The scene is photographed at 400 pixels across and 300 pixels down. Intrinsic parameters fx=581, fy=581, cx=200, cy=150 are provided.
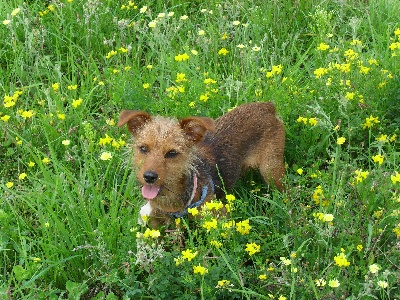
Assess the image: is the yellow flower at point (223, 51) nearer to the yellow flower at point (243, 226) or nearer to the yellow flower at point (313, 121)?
the yellow flower at point (313, 121)

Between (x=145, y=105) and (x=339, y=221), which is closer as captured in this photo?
(x=339, y=221)

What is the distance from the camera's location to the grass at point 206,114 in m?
3.17

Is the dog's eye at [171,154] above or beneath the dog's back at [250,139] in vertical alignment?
above

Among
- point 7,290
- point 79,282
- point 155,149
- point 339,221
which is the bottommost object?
point 79,282

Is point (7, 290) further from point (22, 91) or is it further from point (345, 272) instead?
point (22, 91)

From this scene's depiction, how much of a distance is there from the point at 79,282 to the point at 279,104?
2.10 m

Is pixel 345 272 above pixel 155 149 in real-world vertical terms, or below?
below

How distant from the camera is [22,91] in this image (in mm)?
4941

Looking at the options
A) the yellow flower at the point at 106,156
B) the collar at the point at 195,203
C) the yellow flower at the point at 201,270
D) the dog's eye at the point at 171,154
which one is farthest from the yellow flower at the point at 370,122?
the yellow flower at the point at 201,270

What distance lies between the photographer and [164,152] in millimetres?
3537

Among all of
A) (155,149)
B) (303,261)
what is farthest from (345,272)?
(155,149)

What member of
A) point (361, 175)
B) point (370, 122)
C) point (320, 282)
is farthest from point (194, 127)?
point (370, 122)

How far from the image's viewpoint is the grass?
317 centimetres

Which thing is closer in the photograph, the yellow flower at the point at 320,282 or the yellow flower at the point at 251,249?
the yellow flower at the point at 320,282
